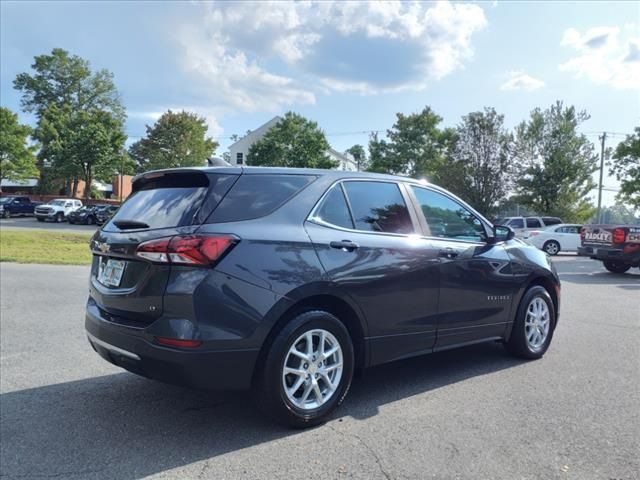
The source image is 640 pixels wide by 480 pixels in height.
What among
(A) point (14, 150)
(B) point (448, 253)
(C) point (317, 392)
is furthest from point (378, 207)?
(A) point (14, 150)

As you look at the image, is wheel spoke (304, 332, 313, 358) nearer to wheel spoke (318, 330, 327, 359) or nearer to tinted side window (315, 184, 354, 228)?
wheel spoke (318, 330, 327, 359)

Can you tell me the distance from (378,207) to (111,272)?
6.80 feet

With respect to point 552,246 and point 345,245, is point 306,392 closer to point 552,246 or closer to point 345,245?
point 345,245

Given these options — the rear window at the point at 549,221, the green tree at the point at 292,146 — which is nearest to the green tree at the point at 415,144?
the green tree at the point at 292,146

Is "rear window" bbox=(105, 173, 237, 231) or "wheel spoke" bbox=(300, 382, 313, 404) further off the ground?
"rear window" bbox=(105, 173, 237, 231)

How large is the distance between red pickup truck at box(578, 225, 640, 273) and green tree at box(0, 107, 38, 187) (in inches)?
1759

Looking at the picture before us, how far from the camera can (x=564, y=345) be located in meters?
5.92

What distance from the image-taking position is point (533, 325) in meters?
5.27

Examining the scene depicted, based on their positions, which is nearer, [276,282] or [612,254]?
[276,282]

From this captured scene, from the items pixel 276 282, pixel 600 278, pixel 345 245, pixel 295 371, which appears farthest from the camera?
pixel 600 278

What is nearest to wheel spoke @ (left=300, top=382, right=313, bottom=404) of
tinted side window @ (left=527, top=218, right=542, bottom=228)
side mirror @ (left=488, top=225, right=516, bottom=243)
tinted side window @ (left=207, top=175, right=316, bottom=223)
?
tinted side window @ (left=207, top=175, right=316, bottom=223)

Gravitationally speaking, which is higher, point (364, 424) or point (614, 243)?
point (614, 243)

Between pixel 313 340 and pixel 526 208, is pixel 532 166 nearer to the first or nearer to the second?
pixel 526 208

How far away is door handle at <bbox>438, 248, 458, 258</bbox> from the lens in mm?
4382
